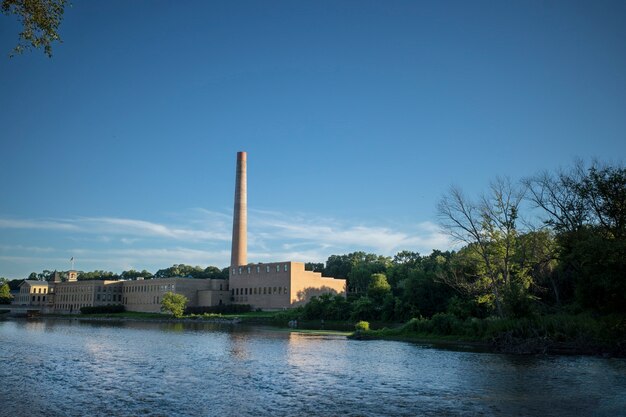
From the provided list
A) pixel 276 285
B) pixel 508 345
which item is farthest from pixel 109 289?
pixel 508 345

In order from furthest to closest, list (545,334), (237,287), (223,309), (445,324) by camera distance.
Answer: (237,287) → (223,309) → (445,324) → (545,334)

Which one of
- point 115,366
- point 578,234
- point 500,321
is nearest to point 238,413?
point 115,366

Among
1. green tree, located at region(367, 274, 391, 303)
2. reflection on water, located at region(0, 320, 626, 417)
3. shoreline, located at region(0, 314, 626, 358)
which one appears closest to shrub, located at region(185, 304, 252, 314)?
green tree, located at region(367, 274, 391, 303)

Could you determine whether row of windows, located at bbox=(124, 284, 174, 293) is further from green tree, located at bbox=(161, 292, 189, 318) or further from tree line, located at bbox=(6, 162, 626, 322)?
tree line, located at bbox=(6, 162, 626, 322)

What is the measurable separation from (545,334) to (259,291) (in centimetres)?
8165

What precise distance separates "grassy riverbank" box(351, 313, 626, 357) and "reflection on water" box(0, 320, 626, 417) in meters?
2.88

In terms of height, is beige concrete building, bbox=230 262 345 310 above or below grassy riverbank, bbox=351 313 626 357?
above

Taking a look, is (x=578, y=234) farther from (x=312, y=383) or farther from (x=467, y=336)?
(x=312, y=383)

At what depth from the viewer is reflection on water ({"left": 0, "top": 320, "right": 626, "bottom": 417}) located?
1784cm

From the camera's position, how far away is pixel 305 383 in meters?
23.5

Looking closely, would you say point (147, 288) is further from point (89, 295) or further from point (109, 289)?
point (89, 295)

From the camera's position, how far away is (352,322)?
7475 cm

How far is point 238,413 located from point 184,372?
11046 millimetres

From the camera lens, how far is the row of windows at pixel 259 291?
107375 mm
